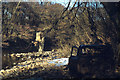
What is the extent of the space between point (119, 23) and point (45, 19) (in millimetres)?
15112

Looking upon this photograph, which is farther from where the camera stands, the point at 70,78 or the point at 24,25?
the point at 24,25

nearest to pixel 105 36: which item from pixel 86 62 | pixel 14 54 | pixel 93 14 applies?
pixel 93 14

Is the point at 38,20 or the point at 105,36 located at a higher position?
the point at 38,20

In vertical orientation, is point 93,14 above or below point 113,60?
above

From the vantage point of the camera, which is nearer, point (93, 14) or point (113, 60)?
point (113, 60)

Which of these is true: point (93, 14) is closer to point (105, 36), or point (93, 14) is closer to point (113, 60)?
point (105, 36)

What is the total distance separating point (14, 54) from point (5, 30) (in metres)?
6.02

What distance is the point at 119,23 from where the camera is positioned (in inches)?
332

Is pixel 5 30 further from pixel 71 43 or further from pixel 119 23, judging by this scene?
pixel 119 23

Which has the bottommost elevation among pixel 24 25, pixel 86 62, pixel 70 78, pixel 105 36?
pixel 70 78

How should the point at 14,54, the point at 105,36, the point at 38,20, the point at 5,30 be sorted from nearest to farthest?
the point at 105,36 < the point at 5,30 < the point at 38,20 < the point at 14,54

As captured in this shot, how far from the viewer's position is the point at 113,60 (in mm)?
8797

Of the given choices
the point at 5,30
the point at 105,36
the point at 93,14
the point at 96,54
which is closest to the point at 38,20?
the point at 5,30

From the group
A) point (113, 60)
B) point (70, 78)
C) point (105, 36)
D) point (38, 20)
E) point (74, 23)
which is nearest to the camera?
point (70, 78)
